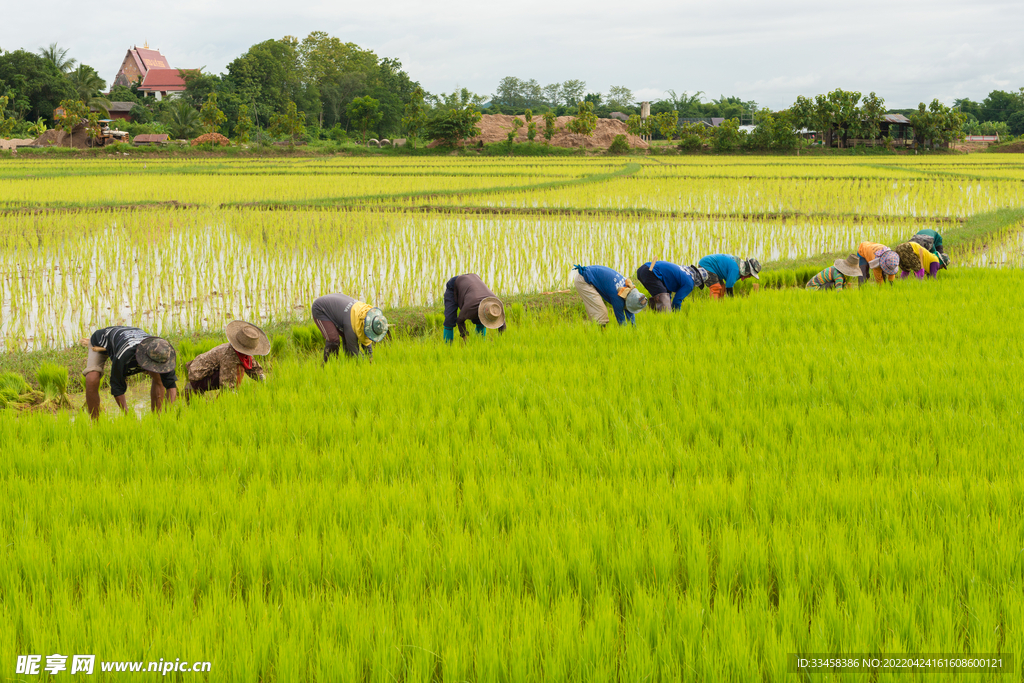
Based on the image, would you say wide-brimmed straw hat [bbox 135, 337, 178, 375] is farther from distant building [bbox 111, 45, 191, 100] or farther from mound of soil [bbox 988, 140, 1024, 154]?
distant building [bbox 111, 45, 191, 100]

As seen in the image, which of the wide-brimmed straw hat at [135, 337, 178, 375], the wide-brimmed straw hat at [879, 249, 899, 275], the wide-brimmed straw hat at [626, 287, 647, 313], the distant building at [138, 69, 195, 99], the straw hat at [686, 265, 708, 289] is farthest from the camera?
the distant building at [138, 69, 195, 99]

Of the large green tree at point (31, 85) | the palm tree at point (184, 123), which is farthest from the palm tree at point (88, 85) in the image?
the palm tree at point (184, 123)

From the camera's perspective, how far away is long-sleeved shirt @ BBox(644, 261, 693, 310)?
5.58m

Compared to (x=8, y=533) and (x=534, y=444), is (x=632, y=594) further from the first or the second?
(x=8, y=533)

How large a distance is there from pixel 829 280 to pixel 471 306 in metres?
3.99

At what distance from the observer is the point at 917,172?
856 inches

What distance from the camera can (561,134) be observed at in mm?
43438

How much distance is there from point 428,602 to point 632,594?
2.02 ft

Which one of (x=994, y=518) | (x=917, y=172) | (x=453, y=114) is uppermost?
(x=453, y=114)

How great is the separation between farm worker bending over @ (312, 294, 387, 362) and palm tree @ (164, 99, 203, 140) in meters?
38.3

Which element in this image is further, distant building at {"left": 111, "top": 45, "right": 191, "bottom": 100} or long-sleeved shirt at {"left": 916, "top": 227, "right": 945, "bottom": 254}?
distant building at {"left": 111, "top": 45, "right": 191, "bottom": 100}

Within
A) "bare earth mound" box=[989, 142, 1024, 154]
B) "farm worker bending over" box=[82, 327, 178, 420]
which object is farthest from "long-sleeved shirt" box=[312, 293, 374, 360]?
"bare earth mound" box=[989, 142, 1024, 154]

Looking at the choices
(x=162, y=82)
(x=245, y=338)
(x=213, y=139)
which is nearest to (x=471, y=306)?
(x=245, y=338)

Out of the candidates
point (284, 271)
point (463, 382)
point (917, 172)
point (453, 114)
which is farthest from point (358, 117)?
point (463, 382)
